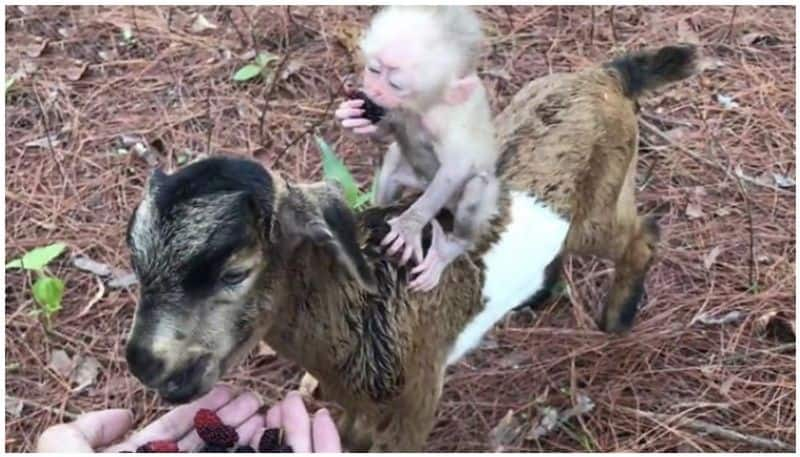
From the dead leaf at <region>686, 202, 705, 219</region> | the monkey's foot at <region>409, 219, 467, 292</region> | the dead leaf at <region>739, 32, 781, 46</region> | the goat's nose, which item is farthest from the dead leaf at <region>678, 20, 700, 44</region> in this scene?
the goat's nose

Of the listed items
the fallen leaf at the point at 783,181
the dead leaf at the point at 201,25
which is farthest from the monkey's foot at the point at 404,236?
the dead leaf at the point at 201,25

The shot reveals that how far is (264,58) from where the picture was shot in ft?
19.6

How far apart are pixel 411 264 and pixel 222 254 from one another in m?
0.73

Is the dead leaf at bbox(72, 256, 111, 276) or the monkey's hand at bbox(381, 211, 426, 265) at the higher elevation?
the monkey's hand at bbox(381, 211, 426, 265)

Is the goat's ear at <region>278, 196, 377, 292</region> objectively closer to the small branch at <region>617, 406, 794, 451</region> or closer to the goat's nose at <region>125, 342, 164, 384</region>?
the goat's nose at <region>125, 342, 164, 384</region>

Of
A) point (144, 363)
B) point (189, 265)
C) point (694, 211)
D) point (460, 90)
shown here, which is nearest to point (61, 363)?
point (144, 363)

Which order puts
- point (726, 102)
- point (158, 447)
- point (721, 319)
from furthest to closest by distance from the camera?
point (726, 102) → point (721, 319) → point (158, 447)

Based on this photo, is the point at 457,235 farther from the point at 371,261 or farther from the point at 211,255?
the point at 211,255

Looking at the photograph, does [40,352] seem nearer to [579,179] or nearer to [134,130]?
[134,130]

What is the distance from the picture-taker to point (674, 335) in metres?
4.73

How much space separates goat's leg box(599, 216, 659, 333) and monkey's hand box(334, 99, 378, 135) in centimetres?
144

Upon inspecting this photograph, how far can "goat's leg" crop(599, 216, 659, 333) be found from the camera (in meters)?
4.54

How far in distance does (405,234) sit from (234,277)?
602mm

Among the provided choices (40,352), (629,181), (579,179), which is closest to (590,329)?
(629,181)
